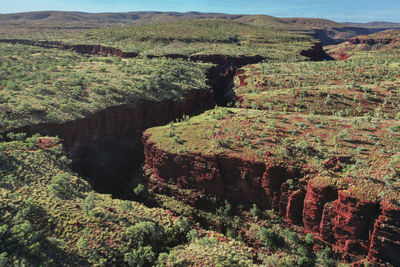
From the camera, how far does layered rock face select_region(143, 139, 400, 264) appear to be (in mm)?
18203

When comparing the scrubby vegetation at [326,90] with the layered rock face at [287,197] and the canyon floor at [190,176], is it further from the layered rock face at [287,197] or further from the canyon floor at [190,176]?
the layered rock face at [287,197]

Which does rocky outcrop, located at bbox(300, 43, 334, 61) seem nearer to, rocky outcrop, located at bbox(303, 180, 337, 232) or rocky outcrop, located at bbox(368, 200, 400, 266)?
rocky outcrop, located at bbox(303, 180, 337, 232)

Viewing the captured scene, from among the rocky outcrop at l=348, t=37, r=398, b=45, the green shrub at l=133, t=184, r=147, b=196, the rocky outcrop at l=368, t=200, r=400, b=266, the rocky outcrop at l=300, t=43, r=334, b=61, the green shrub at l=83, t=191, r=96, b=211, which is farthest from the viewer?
the rocky outcrop at l=348, t=37, r=398, b=45

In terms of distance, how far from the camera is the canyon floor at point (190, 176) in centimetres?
1880

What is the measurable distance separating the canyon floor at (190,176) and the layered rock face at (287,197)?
0.32 ft

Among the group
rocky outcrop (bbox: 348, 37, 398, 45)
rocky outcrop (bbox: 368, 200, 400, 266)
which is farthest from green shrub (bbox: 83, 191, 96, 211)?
rocky outcrop (bbox: 348, 37, 398, 45)

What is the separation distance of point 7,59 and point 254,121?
60.0 metres

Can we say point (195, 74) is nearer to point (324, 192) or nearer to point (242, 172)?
point (242, 172)

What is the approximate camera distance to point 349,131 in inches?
1049

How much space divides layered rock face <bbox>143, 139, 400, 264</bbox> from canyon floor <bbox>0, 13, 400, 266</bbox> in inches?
3.8

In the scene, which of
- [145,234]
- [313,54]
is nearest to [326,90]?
[145,234]

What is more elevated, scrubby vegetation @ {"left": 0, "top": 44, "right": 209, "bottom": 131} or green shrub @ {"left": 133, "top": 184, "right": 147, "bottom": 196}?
scrubby vegetation @ {"left": 0, "top": 44, "right": 209, "bottom": 131}

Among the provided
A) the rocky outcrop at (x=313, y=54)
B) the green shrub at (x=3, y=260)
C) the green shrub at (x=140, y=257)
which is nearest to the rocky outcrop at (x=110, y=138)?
the green shrub at (x=140, y=257)

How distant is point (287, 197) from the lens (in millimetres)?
22531
